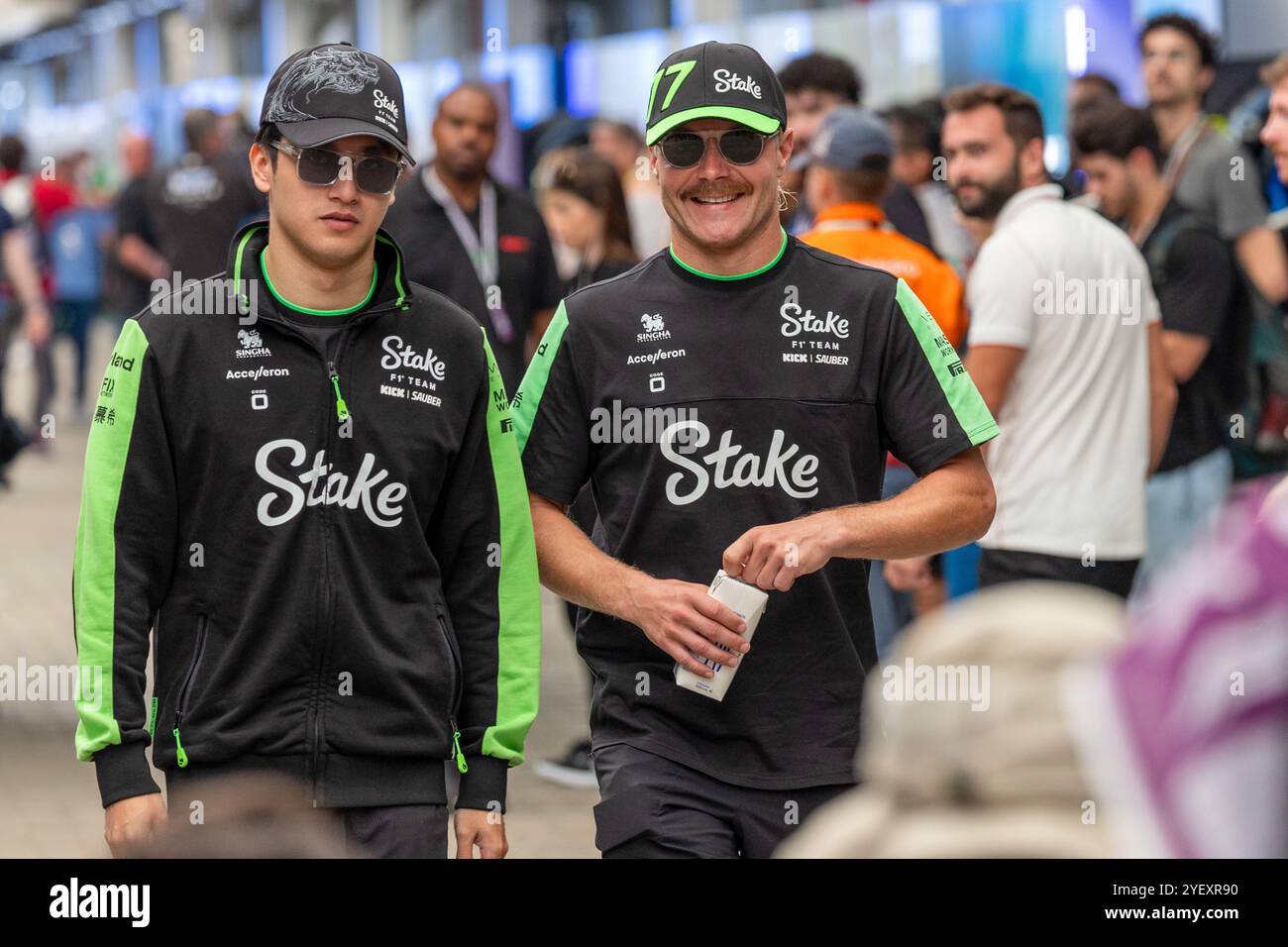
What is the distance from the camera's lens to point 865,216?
6.02 m

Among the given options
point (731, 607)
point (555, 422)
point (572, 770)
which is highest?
point (555, 422)

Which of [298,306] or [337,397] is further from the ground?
[298,306]

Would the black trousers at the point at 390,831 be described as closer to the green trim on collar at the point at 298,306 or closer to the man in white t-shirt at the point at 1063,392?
the green trim on collar at the point at 298,306

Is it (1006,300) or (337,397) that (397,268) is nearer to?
(337,397)

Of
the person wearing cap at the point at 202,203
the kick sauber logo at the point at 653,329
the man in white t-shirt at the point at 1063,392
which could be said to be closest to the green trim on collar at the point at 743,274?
the kick sauber logo at the point at 653,329

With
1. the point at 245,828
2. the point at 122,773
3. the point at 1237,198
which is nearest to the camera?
the point at 245,828

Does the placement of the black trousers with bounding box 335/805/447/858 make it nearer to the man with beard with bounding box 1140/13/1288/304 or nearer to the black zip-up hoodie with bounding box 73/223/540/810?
the black zip-up hoodie with bounding box 73/223/540/810

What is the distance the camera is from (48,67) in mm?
61219

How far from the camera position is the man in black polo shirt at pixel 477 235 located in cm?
689

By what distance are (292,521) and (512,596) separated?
46 centimetres

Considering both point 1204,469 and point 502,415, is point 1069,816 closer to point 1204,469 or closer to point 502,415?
point 502,415

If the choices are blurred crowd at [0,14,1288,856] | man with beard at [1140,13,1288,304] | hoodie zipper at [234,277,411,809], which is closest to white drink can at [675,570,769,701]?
blurred crowd at [0,14,1288,856]

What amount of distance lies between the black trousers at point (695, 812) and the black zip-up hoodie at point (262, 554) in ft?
0.94

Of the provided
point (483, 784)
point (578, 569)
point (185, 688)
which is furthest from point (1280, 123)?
point (185, 688)
